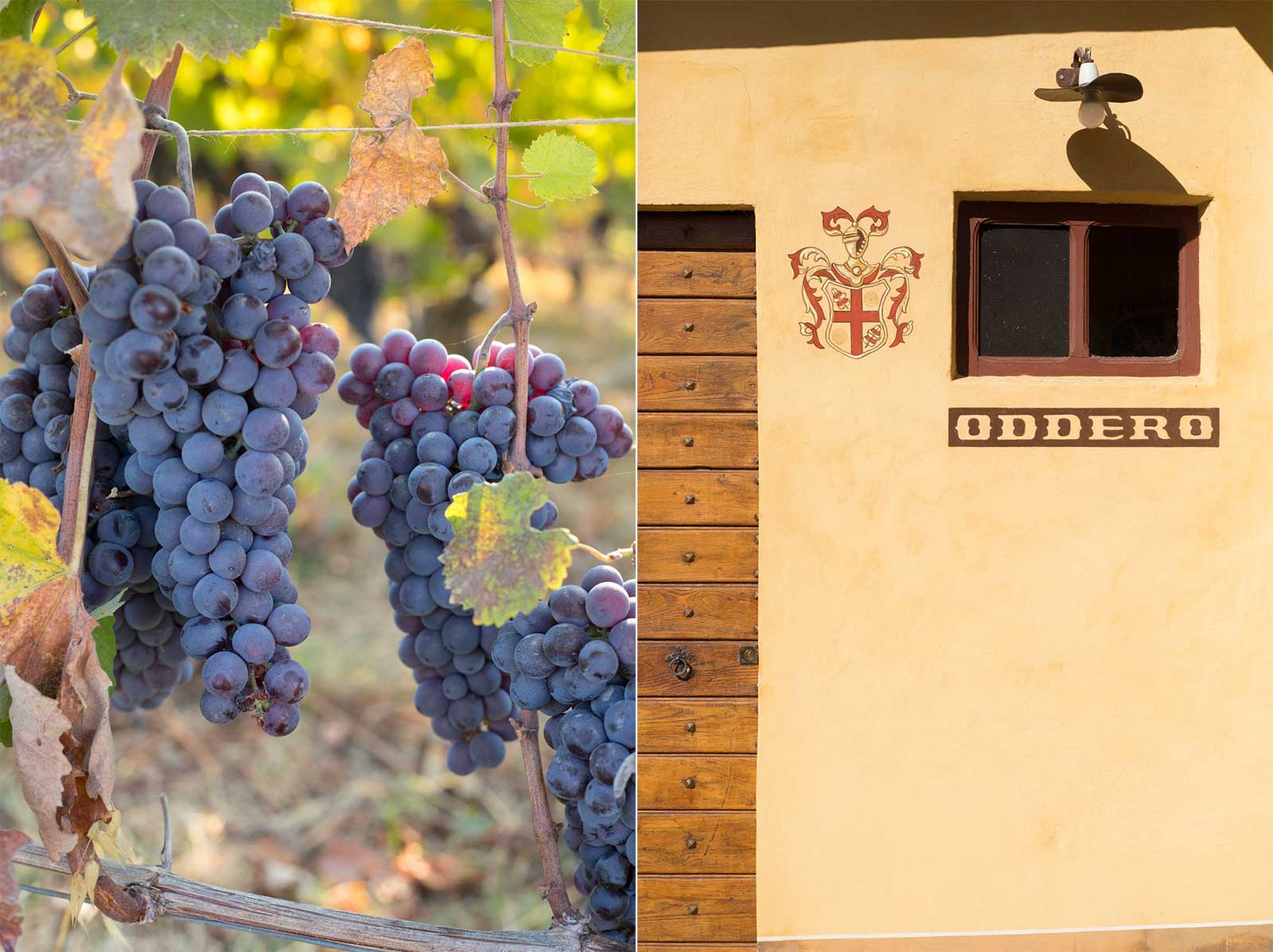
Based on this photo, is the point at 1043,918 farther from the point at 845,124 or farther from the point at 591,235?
the point at 591,235

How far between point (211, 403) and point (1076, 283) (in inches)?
33.7

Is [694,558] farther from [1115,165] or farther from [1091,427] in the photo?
[1115,165]

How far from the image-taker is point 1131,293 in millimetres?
1188

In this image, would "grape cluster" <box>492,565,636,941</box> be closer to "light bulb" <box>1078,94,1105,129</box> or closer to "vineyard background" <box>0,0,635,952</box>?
"light bulb" <box>1078,94,1105,129</box>

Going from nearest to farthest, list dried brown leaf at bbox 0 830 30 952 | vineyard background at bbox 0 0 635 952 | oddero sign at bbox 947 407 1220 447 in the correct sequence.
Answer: dried brown leaf at bbox 0 830 30 952 < oddero sign at bbox 947 407 1220 447 < vineyard background at bbox 0 0 635 952

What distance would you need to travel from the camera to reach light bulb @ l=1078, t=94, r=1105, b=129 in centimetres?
108

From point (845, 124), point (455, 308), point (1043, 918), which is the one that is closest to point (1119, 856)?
point (1043, 918)

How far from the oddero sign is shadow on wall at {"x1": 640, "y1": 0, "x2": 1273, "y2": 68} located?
1.17 feet

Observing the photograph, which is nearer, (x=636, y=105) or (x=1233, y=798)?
(x=636, y=105)

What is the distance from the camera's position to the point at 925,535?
1.10 metres

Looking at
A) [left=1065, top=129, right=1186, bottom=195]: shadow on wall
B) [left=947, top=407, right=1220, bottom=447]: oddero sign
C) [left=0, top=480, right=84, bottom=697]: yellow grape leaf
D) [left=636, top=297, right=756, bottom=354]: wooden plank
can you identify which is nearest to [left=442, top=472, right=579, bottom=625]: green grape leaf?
[left=636, top=297, right=756, bottom=354]: wooden plank

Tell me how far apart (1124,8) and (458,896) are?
264 cm

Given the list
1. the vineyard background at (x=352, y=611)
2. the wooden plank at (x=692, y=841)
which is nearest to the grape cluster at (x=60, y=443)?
the wooden plank at (x=692, y=841)

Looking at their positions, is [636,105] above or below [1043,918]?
above
